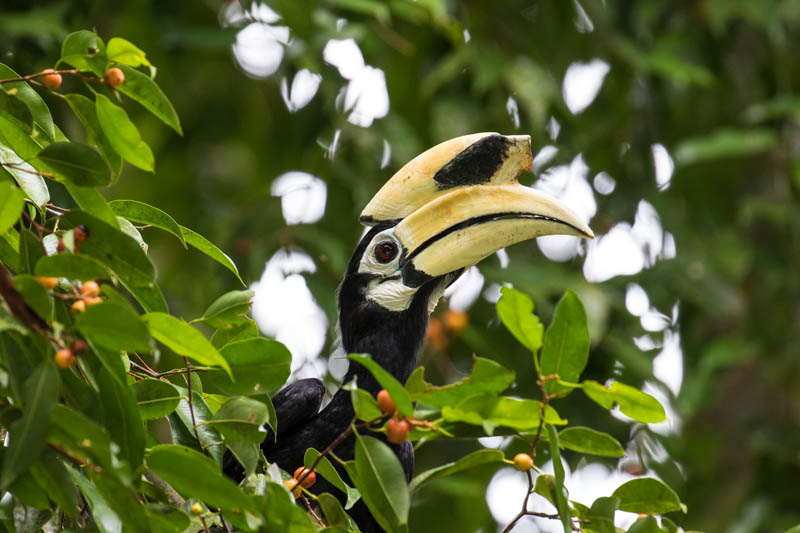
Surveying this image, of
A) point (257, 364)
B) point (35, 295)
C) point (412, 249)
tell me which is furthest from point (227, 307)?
point (412, 249)

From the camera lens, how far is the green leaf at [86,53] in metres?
1.47

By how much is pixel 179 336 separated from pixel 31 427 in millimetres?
216

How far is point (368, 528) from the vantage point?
7.77 feet

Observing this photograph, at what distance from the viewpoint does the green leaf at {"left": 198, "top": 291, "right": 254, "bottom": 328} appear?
147 centimetres

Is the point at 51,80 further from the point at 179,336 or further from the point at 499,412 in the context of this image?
the point at 499,412

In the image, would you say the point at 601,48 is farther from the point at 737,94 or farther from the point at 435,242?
the point at 435,242

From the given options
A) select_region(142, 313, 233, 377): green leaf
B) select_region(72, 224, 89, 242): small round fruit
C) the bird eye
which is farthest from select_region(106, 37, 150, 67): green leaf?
the bird eye

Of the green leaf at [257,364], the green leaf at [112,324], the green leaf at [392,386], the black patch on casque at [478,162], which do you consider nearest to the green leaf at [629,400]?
the green leaf at [392,386]

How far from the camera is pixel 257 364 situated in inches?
58.9

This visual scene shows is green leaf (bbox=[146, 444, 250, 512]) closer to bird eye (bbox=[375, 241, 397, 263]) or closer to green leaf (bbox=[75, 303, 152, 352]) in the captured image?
green leaf (bbox=[75, 303, 152, 352])

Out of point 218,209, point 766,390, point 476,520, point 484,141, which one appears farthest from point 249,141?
point 484,141

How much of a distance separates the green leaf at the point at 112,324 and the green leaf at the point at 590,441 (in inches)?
25.4

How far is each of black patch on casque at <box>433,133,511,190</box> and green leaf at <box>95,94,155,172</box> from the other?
2.88 feet

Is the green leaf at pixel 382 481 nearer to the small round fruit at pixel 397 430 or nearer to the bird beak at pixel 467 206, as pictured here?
the small round fruit at pixel 397 430
